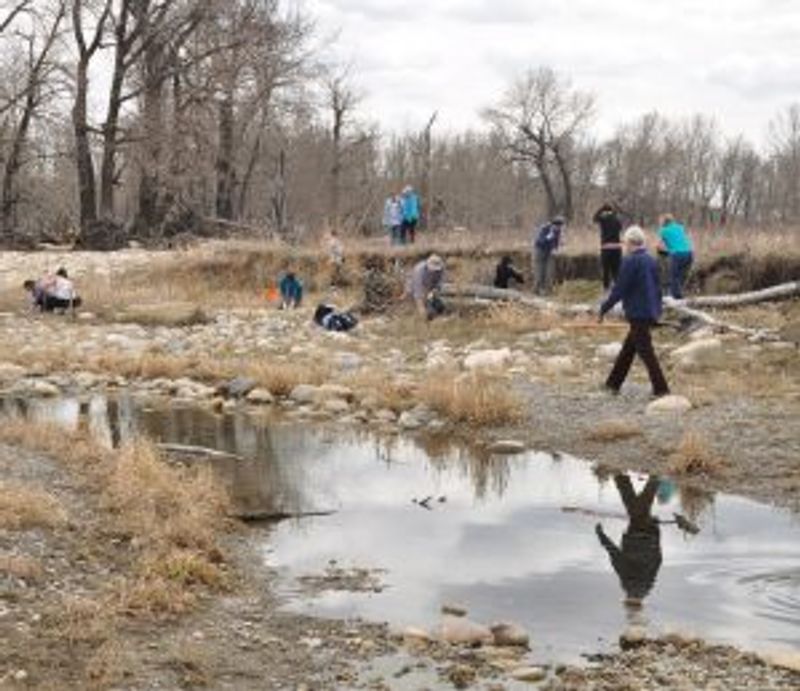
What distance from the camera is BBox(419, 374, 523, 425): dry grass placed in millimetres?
14516

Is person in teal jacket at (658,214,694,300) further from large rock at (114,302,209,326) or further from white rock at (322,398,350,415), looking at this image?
large rock at (114,302,209,326)

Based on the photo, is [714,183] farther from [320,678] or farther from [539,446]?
[320,678]

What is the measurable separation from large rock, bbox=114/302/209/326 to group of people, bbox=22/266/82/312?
4.34ft

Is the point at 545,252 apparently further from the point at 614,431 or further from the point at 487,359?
the point at 614,431

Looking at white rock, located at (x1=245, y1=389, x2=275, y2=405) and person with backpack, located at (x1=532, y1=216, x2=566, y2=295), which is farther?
person with backpack, located at (x1=532, y1=216, x2=566, y2=295)

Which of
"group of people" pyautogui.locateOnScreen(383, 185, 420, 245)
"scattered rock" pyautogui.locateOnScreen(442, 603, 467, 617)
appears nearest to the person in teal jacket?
"group of people" pyautogui.locateOnScreen(383, 185, 420, 245)

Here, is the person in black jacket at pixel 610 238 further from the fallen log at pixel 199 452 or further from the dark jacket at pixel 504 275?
the fallen log at pixel 199 452

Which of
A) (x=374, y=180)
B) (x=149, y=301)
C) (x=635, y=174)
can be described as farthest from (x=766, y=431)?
(x=635, y=174)

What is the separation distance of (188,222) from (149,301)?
43.5ft

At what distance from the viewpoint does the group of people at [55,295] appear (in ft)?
87.2

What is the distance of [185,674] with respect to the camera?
20.2 feet

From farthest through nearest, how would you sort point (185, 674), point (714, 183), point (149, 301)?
1. point (714, 183)
2. point (149, 301)
3. point (185, 674)

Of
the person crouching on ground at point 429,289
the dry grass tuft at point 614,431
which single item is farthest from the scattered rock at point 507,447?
the person crouching on ground at point 429,289

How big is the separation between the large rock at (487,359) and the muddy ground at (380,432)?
157mm
